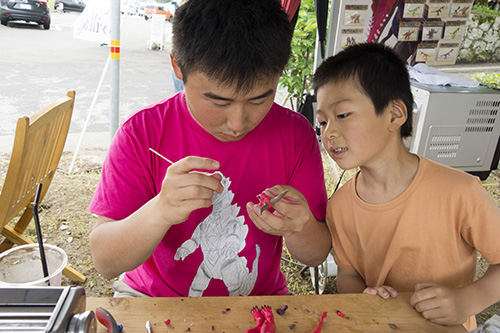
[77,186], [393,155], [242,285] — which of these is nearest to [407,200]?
[393,155]

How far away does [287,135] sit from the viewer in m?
1.52

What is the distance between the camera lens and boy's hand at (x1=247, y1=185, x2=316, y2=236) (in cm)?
121

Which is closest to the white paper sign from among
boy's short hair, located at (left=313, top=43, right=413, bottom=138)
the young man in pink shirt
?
boy's short hair, located at (left=313, top=43, right=413, bottom=138)

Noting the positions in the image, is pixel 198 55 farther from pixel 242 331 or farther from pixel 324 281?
pixel 324 281

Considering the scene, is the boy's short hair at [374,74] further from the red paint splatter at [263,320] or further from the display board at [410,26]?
the display board at [410,26]

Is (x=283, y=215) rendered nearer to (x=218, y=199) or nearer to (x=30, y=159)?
(x=218, y=199)

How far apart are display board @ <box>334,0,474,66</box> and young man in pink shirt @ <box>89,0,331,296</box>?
161cm

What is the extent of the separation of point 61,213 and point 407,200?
337 centimetres

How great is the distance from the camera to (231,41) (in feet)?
3.49

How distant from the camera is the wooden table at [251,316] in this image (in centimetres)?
104

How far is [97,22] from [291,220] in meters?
3.64

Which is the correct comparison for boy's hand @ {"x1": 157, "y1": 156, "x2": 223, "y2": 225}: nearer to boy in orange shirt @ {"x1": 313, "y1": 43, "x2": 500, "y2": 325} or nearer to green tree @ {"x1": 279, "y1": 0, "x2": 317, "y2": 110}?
boy in orange shirt @ {"x1": 313, "y1": 43, "x2": 500, "y2": 325}

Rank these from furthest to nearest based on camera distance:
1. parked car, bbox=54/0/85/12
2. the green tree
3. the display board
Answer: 1. parked car, bbox=54/0/85/12
2. the green tree
3. the display board

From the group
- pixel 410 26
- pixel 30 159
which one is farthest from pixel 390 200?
pixel 410 26
